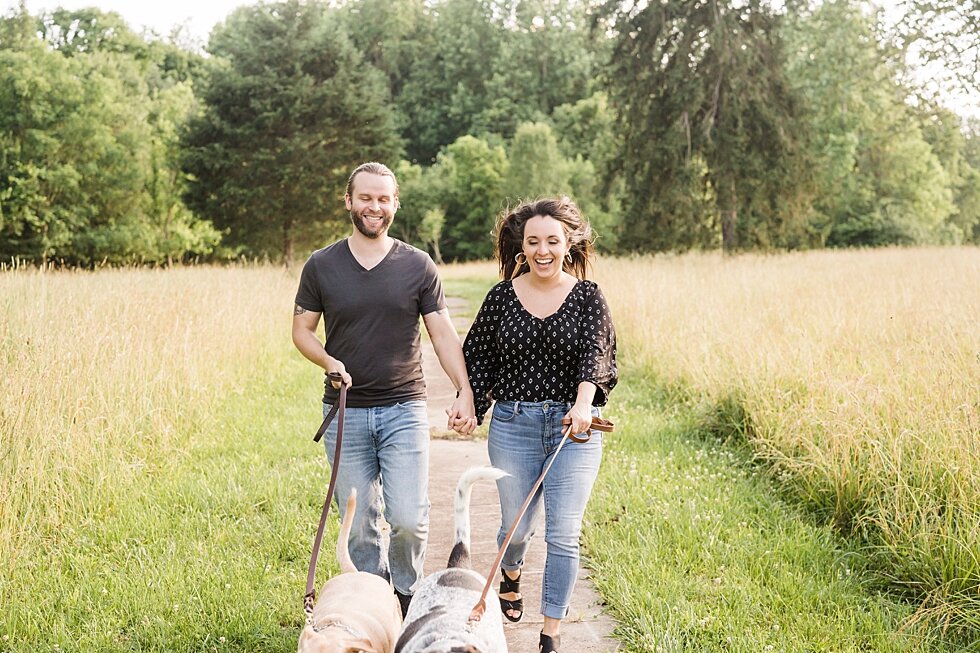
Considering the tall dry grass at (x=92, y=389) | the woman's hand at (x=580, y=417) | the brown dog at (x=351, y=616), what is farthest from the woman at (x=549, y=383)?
the tall dry grass at (x=92, y=389)

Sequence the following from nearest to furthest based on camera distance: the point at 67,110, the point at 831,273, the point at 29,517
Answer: the point at 29,517
the point at 831,273
the point at 67,110

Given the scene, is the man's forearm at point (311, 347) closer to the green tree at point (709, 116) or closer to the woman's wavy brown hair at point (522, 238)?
the woman's wavy brown hair at point (522, 238)

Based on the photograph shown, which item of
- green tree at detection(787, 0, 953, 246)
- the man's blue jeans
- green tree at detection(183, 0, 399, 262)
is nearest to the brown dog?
the man's blue jeans

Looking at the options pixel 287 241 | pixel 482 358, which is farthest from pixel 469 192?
pixel 482 358

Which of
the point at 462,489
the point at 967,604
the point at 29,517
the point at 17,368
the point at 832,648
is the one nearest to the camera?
the point at 462,489

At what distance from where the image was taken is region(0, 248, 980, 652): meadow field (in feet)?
11.6

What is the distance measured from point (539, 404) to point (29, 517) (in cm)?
316

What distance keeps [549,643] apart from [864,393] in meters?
3.30

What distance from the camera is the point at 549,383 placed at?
11.0ft

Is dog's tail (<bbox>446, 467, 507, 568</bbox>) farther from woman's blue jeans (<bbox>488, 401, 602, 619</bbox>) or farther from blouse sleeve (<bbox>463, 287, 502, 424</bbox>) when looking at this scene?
blouse sleeve (<bbox>463, 287, 502, 424</bbox>)

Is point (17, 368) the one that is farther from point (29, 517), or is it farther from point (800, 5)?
point (800, 5)

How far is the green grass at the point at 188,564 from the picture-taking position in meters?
3.45

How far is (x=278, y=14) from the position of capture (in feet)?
74.3

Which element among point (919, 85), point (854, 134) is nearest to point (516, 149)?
point (854, 134)
